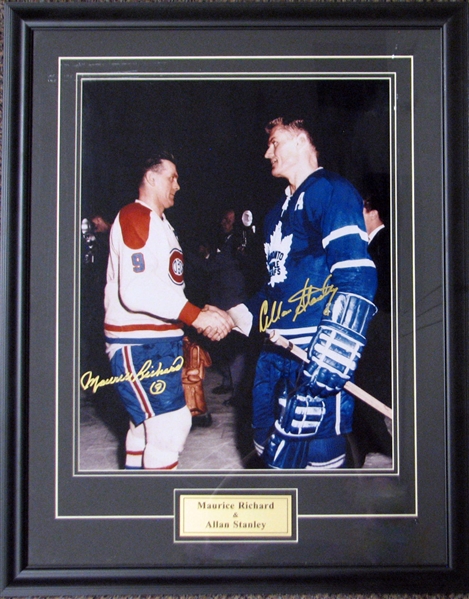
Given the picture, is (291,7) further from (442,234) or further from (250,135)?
(442,234)

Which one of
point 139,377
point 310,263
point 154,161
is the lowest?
point 139,377

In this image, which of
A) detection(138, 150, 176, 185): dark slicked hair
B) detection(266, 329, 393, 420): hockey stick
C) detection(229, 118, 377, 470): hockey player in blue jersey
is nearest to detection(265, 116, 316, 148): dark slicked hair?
detection(229, 118, 377, 470): hockey player in blue jersey

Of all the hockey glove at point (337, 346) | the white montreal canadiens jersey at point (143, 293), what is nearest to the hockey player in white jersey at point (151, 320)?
the white montreal canadiens jersey at point (143, 293)

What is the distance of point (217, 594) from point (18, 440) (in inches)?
10.7

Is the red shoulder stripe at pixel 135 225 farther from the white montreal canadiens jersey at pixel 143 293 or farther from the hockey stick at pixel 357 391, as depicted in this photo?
the hockey stick at pixel 357 391

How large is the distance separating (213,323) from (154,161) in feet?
0.63

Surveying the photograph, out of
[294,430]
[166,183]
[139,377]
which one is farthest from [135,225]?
[294,430]

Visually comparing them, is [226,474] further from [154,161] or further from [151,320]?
[154,161]

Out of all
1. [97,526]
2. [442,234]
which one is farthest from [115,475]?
[442,234]

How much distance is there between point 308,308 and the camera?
0.55 metres

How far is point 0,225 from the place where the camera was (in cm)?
55

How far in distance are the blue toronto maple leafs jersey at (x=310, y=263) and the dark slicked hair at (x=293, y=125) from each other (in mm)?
60

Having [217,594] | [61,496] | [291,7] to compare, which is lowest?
[217,594]

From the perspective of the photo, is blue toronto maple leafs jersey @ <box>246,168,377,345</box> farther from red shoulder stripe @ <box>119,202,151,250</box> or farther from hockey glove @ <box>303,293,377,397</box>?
red shoulder stripe @ <box>119,202,151,250</box>
